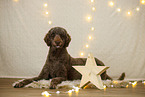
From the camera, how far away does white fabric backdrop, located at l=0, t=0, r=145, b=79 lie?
2475 mm

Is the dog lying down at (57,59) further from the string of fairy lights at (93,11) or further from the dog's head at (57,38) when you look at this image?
the string of fairy lights at (93,11)

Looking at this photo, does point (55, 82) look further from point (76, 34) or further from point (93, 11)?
point (93, 11)

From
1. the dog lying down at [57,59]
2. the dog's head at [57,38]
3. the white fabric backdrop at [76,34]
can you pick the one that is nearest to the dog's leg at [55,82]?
the dog lying down at [57,59]

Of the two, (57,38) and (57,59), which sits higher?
(57,38)

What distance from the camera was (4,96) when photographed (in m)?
1.05

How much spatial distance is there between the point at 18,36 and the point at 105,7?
113 cm

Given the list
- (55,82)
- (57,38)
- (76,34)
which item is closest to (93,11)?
(76,34)

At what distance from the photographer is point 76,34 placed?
2492 millimetres

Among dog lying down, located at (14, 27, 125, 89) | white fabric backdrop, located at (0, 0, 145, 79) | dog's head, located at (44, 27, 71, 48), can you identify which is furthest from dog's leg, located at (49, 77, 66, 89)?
white fabric backdrop, located at (0, 0, 145, 79)

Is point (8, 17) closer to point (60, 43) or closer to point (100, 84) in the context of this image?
point (60, 43)

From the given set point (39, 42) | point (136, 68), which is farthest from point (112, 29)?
point (39, 42)

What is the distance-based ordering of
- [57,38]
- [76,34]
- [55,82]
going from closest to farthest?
1. [55,82]
2. [57,38]
3. [76,34]

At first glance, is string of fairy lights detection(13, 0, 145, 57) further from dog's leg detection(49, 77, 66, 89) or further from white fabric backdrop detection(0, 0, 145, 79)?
dog's leg detection(49, 77, 66, 89)

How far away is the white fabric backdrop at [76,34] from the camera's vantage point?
247cm
